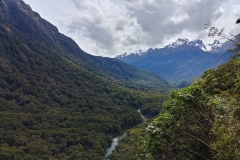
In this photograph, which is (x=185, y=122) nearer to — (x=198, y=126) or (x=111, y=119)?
(x=198, y=126)

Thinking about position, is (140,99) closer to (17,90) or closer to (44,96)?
(44,96)

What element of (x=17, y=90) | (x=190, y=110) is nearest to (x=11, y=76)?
(x=17, y=90)

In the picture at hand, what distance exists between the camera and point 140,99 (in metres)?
175

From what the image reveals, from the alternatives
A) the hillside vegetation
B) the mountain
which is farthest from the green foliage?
the mountain

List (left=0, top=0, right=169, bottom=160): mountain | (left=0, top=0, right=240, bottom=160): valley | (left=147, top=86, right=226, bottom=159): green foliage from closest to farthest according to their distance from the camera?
1. (left=147, top=86, right=226, bottom=159): green foliage
2. (left=0, top=0, right=240, bottom=160): valley
3. (left=0, top=0, right=169, bottom=160): mountain

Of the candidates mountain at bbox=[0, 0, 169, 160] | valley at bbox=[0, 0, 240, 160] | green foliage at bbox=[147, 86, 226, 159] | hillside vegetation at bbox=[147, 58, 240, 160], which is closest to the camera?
hillside vegetation at bbox=[147, 58, 240, 160]

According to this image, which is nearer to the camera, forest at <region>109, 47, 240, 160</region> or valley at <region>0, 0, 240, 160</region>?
forest at <region>109, 47, 240, 160</region>

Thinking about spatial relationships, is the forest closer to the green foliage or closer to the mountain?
the green foliage

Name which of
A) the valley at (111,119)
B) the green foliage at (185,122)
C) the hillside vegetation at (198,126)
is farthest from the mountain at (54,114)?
the hillside vegetation at (198,126)

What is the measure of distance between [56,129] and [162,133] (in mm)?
104365

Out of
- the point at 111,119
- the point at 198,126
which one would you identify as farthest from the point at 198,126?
the point at 111,119

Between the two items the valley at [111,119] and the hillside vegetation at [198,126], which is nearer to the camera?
the hillside vegetation at [198,126]

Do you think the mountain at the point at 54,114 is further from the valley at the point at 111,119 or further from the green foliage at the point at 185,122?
the green foliage at the point at 185,122

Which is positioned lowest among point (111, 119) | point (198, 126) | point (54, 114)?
point (54, 114)
